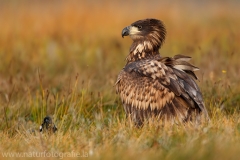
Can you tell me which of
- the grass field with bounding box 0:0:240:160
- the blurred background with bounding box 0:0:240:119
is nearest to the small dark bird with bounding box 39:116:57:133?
the grass field with bounding box 0:0:240:160

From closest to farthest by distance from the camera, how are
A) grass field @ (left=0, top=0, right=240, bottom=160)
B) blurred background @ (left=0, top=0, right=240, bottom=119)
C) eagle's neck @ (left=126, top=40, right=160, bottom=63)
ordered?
grass field @ (left=0, top=0, right=240, bottom=160) < eagle's neck @ (left=126, top=40, right=160, bottom=63) < blurred background @ (left=0, top=0, right=240, bottom=119)

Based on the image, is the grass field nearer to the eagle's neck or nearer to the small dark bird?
the small dark bird

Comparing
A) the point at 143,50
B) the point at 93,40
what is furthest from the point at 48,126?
the point at 93,40

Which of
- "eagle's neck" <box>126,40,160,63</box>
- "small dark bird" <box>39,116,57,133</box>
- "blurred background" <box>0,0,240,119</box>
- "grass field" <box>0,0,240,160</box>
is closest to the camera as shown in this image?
"grass field" <box>0,0,240,160</box>

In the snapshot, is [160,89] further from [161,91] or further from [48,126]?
[48,126]

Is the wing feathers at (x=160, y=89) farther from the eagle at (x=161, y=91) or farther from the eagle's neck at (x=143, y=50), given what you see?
the eagle's neck at (x=143, y=50)

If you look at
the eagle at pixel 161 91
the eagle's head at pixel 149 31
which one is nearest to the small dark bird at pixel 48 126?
the eagle at pixel 161 91

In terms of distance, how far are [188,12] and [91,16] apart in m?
2.90

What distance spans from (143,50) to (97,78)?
8.99 feet

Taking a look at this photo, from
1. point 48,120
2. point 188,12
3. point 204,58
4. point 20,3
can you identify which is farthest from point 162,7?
point 48,120

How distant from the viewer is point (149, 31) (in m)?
7.59

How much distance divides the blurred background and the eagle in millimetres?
2006

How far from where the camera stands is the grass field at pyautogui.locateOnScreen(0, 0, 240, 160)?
17.6 feet

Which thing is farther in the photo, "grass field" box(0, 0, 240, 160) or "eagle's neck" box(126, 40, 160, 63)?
"eagle's neck" box(126, 40, 160, 63)
